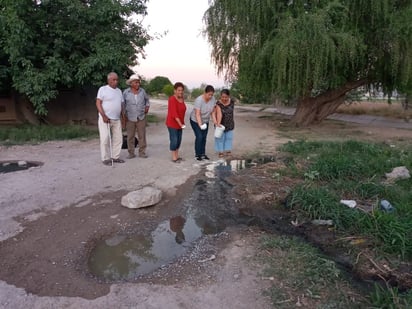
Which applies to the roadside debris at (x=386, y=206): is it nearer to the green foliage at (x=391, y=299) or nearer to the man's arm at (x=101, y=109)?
the green foliage at (x=391, y=299)

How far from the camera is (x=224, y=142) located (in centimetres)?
742

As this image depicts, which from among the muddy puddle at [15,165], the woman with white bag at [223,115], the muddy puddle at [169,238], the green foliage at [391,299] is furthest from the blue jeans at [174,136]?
the green foliage at [391,299]

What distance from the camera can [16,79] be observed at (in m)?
9.69

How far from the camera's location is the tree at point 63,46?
949 centimetres

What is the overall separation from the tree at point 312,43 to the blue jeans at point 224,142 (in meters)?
3.32

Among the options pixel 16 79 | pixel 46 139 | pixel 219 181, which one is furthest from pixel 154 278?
pixel 16 79

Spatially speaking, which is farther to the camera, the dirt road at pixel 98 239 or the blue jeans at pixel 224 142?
the blue jeans at pixel 224 142

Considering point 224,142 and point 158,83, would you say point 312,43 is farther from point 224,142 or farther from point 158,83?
point 158,83

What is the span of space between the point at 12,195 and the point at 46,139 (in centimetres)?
490

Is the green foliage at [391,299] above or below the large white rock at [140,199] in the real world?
below

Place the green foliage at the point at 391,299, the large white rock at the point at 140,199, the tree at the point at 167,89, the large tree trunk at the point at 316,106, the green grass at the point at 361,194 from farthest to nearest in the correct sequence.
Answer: the tree at the point at 167,89, the large tree trunk at the point at 316,106, the large white rock at the point at 140,199, the green grass at the point at 361,194, the green foliage at the point at 391,299

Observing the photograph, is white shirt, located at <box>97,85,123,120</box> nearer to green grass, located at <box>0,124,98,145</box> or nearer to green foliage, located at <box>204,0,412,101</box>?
green grass, located at <box>0,124,98,145</box>

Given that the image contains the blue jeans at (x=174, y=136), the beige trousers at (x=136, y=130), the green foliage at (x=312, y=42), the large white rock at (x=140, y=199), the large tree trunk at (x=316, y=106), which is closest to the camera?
the large white rock at (x=140, y=199)

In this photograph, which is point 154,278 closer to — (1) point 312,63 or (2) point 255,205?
(2) point 255,205
